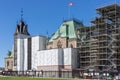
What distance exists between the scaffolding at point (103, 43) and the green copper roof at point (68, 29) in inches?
344

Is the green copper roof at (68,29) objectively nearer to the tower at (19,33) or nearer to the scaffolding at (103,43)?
the scaffolding at (103,43)

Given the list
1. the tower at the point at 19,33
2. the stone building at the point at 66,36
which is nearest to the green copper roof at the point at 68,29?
the stone building at the point at 66,36

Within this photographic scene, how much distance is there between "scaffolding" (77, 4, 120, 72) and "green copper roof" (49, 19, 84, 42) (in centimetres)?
873

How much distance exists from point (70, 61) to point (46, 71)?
7.98m

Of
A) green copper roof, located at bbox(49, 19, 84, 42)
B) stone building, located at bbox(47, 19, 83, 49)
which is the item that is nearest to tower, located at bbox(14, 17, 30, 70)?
stone building, located at bbox(47, 19, 83, 49)

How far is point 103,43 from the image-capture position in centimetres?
7994

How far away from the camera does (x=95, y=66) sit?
80625 millimetres

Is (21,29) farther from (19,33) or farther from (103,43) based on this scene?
(103,43)

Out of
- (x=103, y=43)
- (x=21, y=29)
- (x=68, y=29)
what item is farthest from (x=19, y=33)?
(x=103, y=43)

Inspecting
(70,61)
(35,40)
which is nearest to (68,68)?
(70,61)

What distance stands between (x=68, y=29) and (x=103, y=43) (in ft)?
66.6

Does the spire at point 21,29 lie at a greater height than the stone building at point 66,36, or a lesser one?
greater

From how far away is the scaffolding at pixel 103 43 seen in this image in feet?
254

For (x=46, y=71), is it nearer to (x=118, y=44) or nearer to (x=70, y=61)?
(x=70, y=61)
